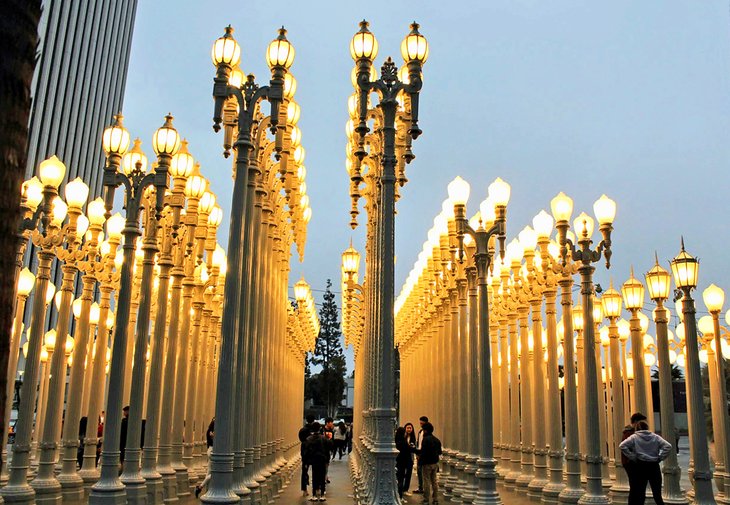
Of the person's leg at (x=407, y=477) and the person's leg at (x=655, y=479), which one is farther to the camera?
the person's leg at (x=407, y=477)

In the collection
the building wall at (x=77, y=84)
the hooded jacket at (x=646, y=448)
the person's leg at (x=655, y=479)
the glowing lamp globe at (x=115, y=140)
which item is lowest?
the person's leg at (x=655, y=479)

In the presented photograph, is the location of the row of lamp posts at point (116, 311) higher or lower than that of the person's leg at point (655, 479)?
higher

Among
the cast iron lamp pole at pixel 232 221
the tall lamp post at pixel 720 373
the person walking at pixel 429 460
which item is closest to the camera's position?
the cast iron lamp pole at pixel 232 221

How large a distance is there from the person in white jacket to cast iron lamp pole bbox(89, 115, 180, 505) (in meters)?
7.83

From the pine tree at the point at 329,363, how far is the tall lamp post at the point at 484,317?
2700 inches

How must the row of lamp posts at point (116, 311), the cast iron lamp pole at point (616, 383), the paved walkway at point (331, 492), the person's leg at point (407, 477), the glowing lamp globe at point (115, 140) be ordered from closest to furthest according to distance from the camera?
the row of lamp posts at point (116, 311) → the glowing lamp globe at point (115, 140) → the cast iron lamp pole at point (616, 383) → the paved walkway at point (331, 492) → the person's leg at point (407, 477)

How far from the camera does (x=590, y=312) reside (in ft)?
42.3

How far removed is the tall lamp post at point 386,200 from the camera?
31.0 feet

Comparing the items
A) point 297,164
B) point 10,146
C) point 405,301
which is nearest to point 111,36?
point 405,301

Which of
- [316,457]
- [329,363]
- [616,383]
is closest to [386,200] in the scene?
[616,383]

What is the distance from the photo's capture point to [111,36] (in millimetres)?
71188

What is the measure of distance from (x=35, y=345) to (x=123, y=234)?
289 cm

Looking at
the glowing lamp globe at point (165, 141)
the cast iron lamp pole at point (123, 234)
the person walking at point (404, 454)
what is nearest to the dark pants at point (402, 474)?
the person walking at point (404, 454)

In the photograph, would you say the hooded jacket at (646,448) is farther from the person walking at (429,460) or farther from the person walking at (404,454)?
the person walking at (404,454)
